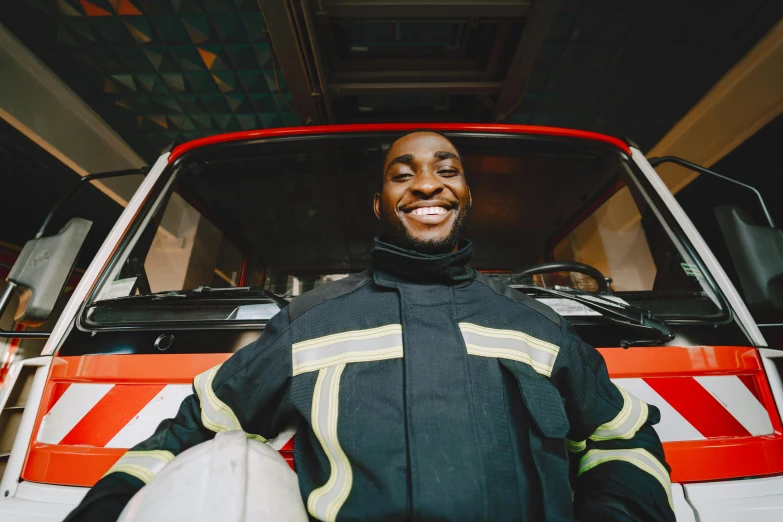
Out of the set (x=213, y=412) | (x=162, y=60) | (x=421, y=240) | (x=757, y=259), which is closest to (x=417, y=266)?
(x=421, y=240)

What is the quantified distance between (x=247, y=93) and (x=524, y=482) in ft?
12.1

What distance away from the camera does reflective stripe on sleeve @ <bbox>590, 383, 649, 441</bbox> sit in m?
0.86

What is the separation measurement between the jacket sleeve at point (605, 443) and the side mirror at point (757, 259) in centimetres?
68

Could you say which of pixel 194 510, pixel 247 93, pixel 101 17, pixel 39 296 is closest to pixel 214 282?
pixel 39 296

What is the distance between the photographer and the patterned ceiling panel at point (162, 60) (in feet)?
8.68

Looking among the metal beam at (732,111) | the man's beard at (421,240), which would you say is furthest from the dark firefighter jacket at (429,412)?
the metal beam at (732,111)

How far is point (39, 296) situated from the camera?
112cm

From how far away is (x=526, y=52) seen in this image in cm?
187

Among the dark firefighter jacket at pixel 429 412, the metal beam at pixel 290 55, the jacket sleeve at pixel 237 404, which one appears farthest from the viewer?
the metal beam at pixel 290 55

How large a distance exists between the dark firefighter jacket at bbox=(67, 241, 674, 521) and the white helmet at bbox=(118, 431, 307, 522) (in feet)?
0.30

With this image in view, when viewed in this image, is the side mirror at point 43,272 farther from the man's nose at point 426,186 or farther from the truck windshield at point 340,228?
the man's nose at point 426,186

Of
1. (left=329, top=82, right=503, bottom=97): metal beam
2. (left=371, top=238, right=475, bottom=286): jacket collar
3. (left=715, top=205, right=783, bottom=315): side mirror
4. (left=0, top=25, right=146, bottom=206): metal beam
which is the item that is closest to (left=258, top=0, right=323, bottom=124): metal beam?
(left=329, top=82, right=503, bottom=97): metal beam

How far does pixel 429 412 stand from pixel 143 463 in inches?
24.8

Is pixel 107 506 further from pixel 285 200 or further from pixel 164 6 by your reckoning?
pixel 164 6
